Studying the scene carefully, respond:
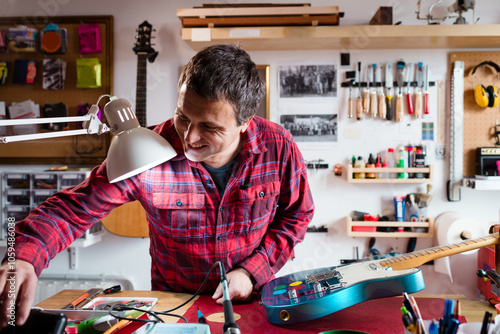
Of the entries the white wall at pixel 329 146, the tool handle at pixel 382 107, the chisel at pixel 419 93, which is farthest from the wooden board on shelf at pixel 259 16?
the chisel at pixel 419 93

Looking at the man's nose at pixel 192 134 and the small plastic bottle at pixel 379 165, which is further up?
the man's nose at pixel 192 134

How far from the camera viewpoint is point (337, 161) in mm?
2859

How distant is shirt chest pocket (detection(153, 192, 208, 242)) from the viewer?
1.32 metres

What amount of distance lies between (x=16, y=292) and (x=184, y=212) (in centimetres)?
58

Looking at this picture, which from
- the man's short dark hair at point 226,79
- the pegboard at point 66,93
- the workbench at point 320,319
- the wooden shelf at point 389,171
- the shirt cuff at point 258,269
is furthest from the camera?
the pegboard at point 66,93

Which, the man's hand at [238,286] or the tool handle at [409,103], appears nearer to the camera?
the man's hand at [238,286]

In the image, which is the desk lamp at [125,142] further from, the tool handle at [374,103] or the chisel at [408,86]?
the chisel at [408,86]

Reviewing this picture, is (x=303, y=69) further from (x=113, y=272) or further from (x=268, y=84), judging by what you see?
(x=113, y=272)

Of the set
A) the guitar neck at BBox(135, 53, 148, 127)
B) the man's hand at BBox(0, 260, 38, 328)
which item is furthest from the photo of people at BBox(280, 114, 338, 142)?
the man's hand at BBox(0, 260, 38, 328)

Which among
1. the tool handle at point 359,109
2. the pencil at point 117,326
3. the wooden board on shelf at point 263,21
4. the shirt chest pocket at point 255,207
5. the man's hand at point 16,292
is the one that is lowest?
the pencil at point 117,326

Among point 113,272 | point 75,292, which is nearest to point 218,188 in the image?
point 75,292

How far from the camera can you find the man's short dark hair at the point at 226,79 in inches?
43.4

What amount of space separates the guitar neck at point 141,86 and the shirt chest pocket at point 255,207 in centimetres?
161

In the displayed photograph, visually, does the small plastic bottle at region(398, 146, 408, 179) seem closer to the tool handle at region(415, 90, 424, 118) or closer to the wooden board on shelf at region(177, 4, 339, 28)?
the tool handle at region(415, 90, 424, 118)
